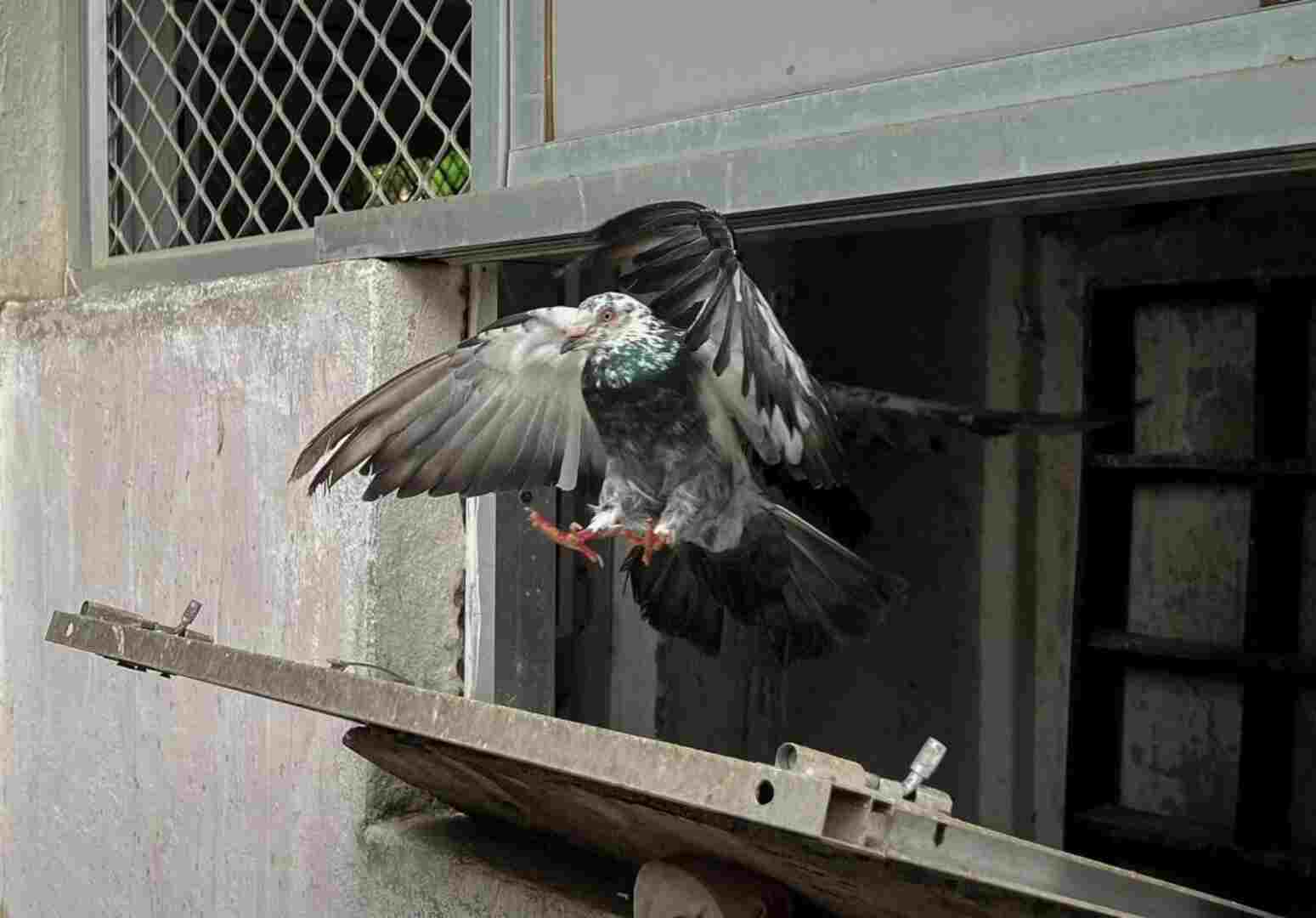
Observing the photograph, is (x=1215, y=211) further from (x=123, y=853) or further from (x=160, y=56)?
(x=123, y=853)

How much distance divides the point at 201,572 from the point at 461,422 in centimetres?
140

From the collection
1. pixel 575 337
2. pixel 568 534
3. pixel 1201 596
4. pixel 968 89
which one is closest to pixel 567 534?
pixel 568 534

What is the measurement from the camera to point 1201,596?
362 centimetres

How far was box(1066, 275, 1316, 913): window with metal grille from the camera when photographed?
3412 mm

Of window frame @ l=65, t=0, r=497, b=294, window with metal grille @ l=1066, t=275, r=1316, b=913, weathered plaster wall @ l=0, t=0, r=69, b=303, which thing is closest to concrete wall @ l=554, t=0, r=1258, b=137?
window frame @ l=65, t=0, r=497, b=294

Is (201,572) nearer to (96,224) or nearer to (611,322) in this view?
(96,224)

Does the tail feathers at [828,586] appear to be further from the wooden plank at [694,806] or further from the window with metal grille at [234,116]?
the window with metal grille at [234,116]

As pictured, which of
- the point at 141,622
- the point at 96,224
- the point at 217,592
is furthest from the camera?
the point at 96,224

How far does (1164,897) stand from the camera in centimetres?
149

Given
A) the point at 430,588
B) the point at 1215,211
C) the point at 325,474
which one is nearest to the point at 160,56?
the point at 430,588

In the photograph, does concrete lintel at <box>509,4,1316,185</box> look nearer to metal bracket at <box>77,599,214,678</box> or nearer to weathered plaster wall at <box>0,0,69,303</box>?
metal bracket at <box>77,599,214,678</box>

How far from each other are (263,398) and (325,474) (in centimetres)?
104

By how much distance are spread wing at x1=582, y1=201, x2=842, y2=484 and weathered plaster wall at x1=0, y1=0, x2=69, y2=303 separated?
2643 millimetres

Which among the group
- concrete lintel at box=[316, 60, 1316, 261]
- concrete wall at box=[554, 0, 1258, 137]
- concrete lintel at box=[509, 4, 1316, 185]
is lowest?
concrete lintel at box=[316, 60, 1316, 261]
